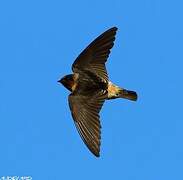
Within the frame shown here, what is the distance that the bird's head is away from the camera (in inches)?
337

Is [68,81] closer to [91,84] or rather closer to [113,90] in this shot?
[91,84]

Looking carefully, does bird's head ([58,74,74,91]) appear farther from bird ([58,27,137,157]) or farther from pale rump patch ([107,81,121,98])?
pale rump patch ([107,81,121,98])

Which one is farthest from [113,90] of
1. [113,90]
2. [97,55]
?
[97,55]

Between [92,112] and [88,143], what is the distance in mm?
483

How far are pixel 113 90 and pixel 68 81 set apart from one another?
499 millimetres

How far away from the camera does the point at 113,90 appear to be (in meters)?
8.44

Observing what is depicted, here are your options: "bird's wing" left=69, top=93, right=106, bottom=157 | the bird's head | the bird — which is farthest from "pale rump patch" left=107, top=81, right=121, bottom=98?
the bird's head

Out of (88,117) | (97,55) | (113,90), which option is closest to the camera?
(88,117)

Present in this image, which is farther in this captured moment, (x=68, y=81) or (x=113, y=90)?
(x=68, y=81)

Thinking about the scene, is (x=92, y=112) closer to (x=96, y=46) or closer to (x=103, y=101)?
(x=103, y=101)

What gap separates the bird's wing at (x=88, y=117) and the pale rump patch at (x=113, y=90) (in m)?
0.11

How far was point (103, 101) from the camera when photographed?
8234 mm

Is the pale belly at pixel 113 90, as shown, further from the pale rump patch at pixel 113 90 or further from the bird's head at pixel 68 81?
the bird's head at pixel 68 81

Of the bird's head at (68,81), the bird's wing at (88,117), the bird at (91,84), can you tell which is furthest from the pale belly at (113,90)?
the bird's head at (68,81)
